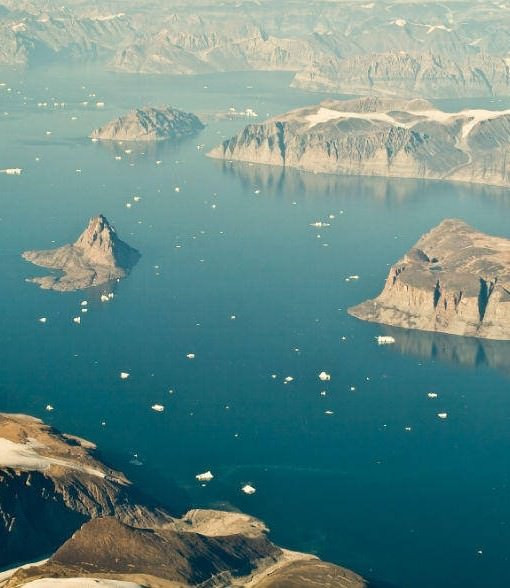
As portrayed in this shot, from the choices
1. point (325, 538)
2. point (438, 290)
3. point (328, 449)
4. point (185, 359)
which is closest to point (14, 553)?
point (325, 538)

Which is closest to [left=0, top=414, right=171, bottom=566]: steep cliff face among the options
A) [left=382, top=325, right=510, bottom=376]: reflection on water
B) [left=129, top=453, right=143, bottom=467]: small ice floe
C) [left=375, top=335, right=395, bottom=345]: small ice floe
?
[left=129, top=453, right=143, bottom=467]: small ice floe

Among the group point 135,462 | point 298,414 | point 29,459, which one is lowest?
point 135,462

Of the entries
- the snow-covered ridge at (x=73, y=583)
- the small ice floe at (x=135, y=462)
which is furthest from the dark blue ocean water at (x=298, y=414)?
the snow-covered ridge at (x=73, y=583)

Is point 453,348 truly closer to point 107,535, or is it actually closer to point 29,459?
point 29,459

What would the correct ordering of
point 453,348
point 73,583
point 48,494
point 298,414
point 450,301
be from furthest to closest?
point 450,301 < point 453,348 < point 298,414 < point 48,494 < point 73,583

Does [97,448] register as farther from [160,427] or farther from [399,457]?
[399,457]

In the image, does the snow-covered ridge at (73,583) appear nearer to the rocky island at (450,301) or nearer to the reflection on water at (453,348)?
the reflection on water at (453,348)

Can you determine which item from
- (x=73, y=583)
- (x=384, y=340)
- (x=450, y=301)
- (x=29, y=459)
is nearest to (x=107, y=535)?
(x=73, y=583)
